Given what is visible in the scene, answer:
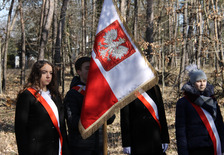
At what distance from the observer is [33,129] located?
3131mm

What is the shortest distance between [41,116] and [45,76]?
1.53ft

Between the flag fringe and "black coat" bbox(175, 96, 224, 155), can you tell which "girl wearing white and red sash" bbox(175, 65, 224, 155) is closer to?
"black coat" bbox(175, 96, 224, 155)

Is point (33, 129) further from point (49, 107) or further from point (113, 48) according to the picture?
point (113, 48)

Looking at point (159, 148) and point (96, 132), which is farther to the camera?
point (159, 148)

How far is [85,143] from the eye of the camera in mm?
3381

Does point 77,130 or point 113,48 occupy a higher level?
point 113,48

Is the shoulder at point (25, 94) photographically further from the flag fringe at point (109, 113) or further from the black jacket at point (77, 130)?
the flag fringe at point (109, 113)

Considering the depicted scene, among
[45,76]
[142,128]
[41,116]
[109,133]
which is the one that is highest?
[45,76]

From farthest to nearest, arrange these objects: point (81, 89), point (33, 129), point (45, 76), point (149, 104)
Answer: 1. point (149, 104)
2. point (81, 89)
3. point (45, 76)
4. point (33, 129)

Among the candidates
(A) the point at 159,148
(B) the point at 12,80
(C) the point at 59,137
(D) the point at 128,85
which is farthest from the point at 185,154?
(B) the point at 12,80

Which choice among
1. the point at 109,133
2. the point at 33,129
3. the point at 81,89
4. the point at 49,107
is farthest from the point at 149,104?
the point at 109,133

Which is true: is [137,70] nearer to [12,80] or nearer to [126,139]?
[126,139]

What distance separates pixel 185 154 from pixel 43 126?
64.8 inches

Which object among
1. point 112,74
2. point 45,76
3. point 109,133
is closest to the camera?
point 112,74
